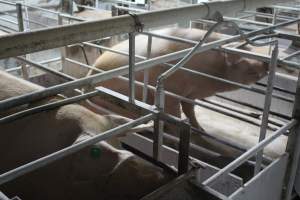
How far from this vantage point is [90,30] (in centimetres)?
94

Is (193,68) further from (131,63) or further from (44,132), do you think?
(131,63)

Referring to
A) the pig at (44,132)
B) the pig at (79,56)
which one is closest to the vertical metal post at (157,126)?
the pig at (44,132)

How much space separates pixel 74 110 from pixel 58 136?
0.15 metres

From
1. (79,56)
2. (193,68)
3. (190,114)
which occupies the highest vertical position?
(193,68)

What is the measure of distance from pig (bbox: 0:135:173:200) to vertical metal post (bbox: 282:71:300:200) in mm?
→ 915

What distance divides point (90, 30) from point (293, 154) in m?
1.30

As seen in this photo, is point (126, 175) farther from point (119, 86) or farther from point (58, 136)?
point (119, 86)

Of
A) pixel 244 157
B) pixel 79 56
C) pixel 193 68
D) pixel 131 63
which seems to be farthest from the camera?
pixel 79 56

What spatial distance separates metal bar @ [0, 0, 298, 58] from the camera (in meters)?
0.81

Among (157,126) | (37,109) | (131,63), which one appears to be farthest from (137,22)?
(37,109)

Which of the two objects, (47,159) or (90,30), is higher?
(90,30)

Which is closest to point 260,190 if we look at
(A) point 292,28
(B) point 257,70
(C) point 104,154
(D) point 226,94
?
(C) point 104,154

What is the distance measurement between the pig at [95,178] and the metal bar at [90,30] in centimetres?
41

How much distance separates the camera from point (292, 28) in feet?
17.7
